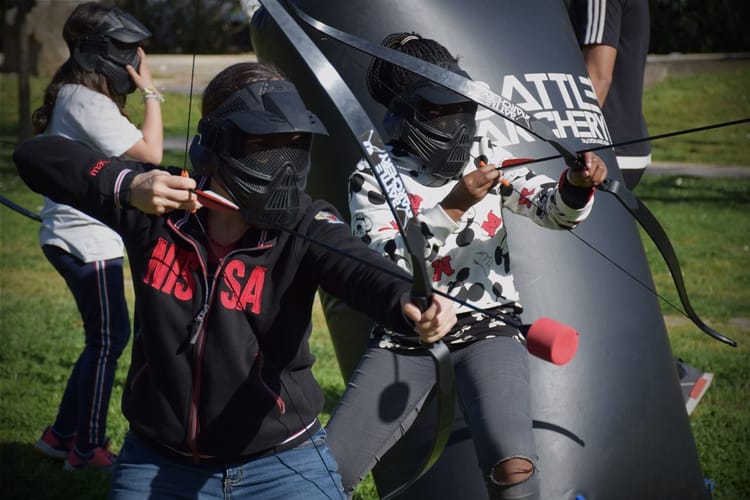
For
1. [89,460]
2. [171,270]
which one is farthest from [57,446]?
[171,270]

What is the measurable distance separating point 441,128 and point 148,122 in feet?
6.72

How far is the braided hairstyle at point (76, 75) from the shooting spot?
4.98 meters

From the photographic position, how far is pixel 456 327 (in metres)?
3.58

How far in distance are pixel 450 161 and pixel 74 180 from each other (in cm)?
128

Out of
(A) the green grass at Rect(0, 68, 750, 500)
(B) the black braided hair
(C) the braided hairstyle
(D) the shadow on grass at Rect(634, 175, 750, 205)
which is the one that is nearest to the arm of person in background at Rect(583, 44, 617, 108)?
(B) the black braided hair

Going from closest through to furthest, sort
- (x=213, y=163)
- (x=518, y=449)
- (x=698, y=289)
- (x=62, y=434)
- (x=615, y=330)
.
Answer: (x=213, y=163) → (x=518, y=449) → (x=615, y=330) → (x=62, y=434) → (x=698, y=289)

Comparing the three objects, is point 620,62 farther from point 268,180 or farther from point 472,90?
point 268,180

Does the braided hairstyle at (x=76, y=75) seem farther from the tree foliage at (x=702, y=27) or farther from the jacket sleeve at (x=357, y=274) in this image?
the tree foliage at (x=702, y=27)

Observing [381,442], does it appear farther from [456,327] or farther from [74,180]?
[74,180]

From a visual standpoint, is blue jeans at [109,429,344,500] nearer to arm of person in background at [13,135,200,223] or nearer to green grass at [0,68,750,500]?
arm of person in background at [13,135,200,223]

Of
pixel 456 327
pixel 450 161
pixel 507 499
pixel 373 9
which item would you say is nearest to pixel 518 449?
pixel 507 499

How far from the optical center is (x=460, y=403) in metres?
3.60

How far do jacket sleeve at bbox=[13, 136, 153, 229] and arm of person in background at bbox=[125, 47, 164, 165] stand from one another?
199 centimetres

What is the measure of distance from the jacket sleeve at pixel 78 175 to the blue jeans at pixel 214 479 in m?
0.60
